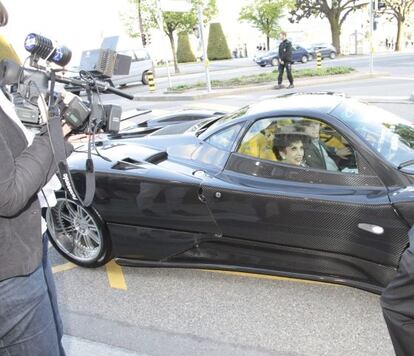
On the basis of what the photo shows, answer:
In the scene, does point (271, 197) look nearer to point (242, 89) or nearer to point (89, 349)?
point (89, 349)

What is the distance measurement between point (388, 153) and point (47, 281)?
2.06 m

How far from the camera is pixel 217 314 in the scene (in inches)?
112

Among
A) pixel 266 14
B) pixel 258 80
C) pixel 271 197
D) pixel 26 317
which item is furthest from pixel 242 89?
pixel 266 14

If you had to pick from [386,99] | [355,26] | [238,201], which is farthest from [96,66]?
[355,26]

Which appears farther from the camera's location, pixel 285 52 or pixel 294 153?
pixel 285 52

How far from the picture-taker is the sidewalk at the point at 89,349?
254 cm

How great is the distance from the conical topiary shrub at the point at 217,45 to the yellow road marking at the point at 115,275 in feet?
127

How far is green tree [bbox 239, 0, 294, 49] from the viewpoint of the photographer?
32.1 meters

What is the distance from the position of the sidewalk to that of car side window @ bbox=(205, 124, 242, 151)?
57.8 inches

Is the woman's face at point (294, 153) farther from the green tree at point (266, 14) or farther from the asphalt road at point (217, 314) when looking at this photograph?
the green tree at point (266, 14)

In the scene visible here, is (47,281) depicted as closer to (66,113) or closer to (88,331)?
(66,113)

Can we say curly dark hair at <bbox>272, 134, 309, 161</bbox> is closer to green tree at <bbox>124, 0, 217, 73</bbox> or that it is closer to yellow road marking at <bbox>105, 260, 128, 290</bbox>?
yellow road marking at <bbox>105, 260, 128, 290</bbox>

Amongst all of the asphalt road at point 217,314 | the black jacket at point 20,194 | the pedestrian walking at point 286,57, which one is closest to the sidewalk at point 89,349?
the asphalt road at point 217,314

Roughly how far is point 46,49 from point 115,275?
87.1 inches
